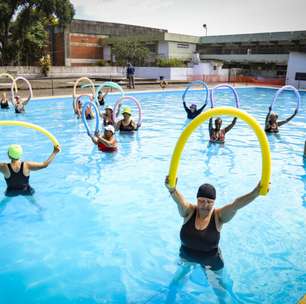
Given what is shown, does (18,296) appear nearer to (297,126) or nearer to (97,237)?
(97,237)

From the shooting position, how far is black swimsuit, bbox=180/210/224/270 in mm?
4941

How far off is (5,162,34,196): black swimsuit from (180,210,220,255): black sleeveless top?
413 centimetres

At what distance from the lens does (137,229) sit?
25.3ft

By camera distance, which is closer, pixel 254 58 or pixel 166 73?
pixel 166 73

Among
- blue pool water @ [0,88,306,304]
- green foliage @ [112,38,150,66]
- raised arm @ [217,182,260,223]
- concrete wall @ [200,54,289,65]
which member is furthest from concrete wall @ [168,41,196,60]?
raised arm @ [217,182,260,223]

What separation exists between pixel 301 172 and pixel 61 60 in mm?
56631

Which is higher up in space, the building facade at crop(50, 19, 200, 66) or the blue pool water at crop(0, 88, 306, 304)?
the building facade at crop(50, 19, 200, 66)

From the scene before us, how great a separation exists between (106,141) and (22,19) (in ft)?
135

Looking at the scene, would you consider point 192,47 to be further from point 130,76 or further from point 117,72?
point 130,76

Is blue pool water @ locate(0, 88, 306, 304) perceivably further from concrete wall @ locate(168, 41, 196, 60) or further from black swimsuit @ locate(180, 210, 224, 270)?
concrete wall @ locate(168, 41, 196, 60)

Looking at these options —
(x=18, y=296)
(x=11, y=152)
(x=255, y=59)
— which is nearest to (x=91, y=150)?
(x=11, y=152)

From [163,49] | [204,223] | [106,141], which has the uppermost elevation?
[163,49]

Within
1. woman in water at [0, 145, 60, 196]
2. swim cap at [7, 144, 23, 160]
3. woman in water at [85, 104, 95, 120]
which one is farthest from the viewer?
woman in water at [85, 104, 95, 120]

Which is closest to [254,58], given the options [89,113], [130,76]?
[130,76]
